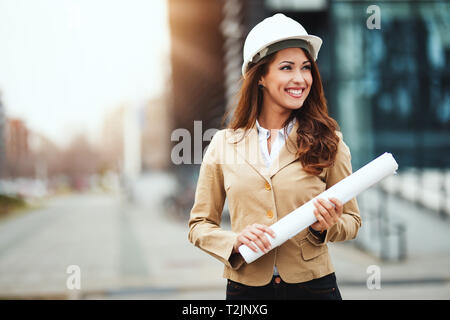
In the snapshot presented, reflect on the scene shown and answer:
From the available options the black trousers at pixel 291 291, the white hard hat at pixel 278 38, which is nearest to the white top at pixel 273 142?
the white hard hat at pixel 278 38

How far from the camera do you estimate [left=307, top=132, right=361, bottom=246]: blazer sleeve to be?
1930mm

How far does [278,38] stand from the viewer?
6.27ft

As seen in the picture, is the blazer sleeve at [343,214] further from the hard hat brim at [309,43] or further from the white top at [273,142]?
the hard hat brim at [309,43]

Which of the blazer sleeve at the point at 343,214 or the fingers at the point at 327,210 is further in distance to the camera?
the blazer sleeve at the point at 343,214

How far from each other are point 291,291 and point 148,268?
296 inches

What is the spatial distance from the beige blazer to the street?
204 inches

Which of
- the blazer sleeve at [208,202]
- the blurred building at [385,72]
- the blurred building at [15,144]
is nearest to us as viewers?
the blazer sleeve at [208,202]

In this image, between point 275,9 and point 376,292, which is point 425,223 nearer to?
point 376,292

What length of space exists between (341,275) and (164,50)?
3307 centimetres

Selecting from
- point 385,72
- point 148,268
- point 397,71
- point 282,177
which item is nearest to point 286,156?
point 282,177

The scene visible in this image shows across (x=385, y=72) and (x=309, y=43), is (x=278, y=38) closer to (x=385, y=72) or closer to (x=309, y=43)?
(x=309, y=43)

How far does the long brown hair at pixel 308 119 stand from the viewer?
1963 mm

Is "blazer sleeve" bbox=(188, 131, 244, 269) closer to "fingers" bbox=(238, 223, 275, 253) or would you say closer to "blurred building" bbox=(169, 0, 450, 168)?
"fingers" bbox=(238, 223, 275, 253)

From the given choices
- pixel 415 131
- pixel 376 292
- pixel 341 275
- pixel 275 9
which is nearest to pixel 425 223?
pixel 341 275
